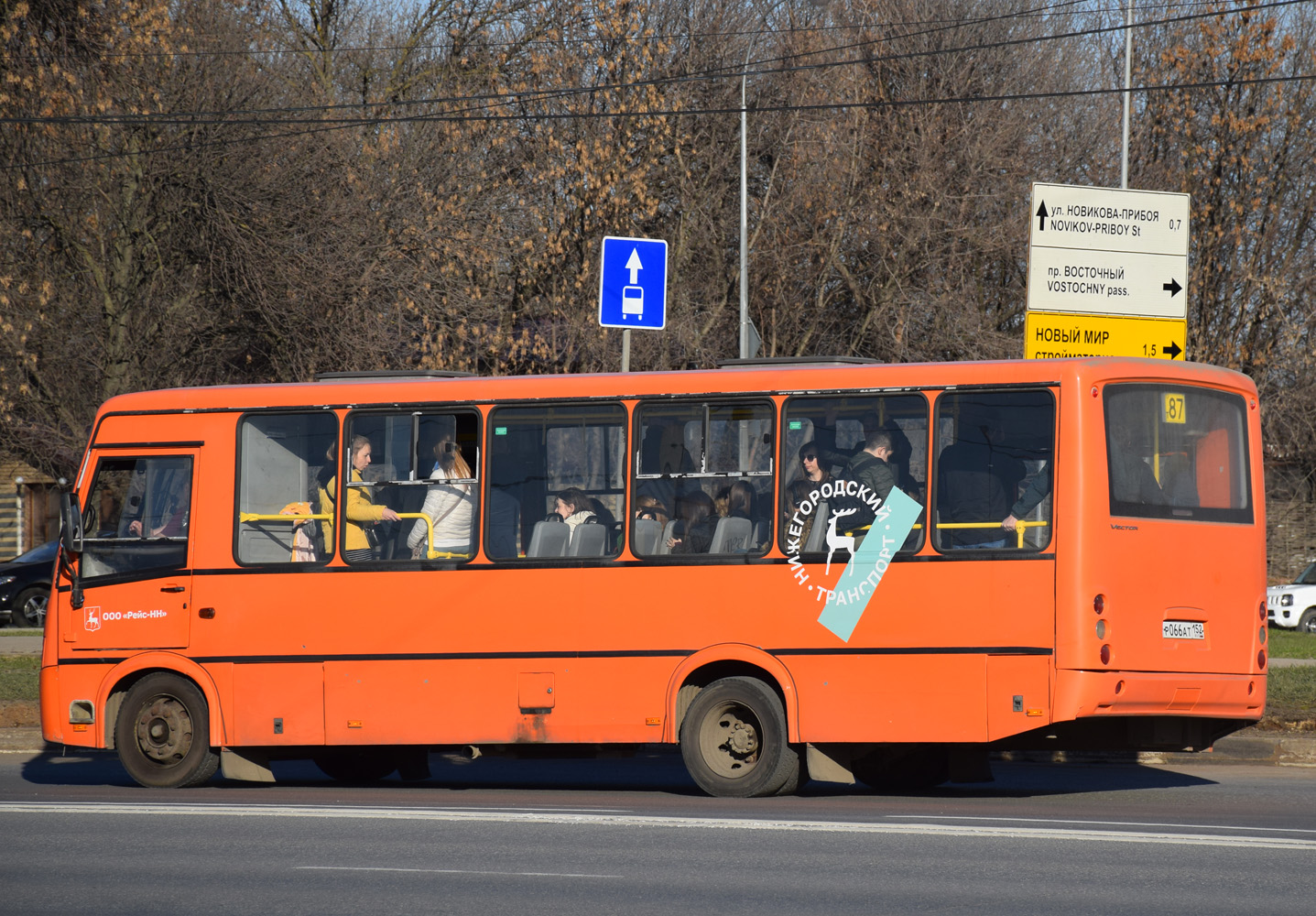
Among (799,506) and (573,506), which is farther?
(573,506)

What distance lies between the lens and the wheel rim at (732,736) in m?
11.1

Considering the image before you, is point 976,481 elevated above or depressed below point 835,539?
above

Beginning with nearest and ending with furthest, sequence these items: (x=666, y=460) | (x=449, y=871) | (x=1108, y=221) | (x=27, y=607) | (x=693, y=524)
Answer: (x=449, y=871), (x=693, y=524), (x=666, y=460), (x=1108, y=221), (x=27, y=607)

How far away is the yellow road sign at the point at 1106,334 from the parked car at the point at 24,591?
791 inches

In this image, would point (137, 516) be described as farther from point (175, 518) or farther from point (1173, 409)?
point (1173, 409)

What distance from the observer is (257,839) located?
9.25 metres

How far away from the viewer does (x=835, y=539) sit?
35.8ft

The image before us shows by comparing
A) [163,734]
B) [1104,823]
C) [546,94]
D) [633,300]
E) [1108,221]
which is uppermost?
[546,94]

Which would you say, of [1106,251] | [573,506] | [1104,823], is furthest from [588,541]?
[1106,251]

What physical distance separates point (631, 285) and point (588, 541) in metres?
4.54

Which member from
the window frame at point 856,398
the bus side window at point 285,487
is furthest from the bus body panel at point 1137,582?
the bus side window at point 285,487

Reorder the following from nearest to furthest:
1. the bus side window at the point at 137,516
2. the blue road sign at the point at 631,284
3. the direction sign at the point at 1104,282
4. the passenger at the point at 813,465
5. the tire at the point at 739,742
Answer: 1. the tire at the point at 739,742
2. the passenger at the point at 813,465
3. the bus side window at the point at 137,516
4. the direction sign at the point at 1104,282
5. the blue road sign at the point at 631,284

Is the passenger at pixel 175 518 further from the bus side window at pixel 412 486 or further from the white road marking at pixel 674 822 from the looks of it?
the white road marking at pixel 674 822

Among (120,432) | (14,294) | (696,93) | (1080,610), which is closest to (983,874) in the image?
(1080,610)
